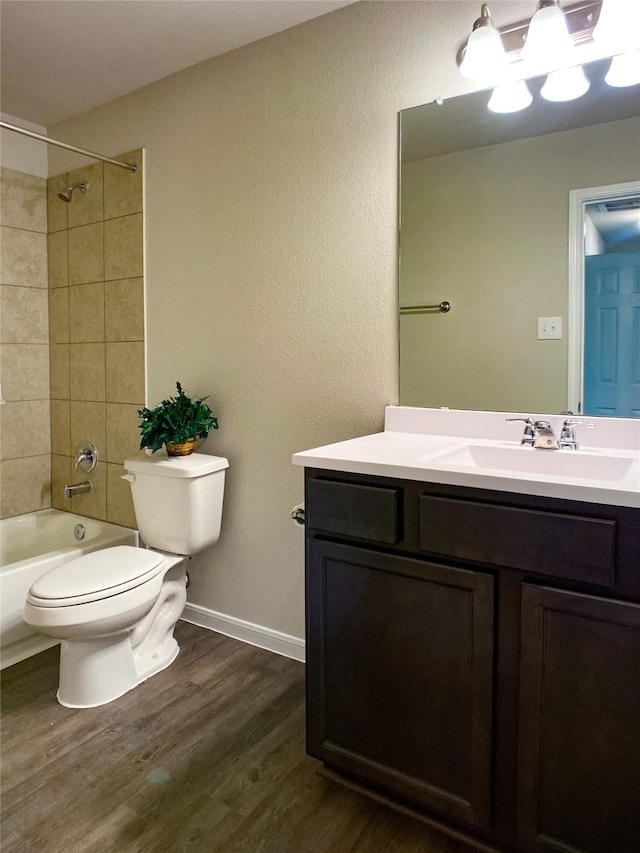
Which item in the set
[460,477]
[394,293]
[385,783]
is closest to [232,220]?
[394,293]

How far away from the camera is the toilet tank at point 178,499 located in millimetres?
2105

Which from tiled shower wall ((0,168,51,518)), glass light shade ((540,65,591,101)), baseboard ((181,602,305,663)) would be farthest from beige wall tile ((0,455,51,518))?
glass light shade ((540,65,591,101))

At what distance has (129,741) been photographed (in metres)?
1.68

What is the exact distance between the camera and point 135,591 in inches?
72.8

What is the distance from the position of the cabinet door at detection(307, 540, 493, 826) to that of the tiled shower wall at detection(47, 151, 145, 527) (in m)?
1.48

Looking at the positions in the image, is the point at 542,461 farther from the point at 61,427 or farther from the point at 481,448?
the point at 61,427

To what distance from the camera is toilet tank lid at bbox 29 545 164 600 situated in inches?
69.2

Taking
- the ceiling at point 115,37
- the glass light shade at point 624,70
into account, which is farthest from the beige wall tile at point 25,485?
the glass light shade at point 624,70

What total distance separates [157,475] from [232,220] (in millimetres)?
1022

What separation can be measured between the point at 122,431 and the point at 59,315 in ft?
2.46

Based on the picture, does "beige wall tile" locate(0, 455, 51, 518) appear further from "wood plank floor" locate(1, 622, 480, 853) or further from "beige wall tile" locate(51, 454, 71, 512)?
"wood plank floor" locate(1, 622, 480, 853)

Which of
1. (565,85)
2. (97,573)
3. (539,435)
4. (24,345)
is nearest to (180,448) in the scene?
(97,573)

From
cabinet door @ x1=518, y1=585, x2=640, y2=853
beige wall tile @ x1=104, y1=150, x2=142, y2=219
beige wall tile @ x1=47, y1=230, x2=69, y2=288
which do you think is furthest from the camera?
beige wall tile @ x1=47, y1=230, x2=69, y2=288

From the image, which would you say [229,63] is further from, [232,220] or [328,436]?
[328,436]
